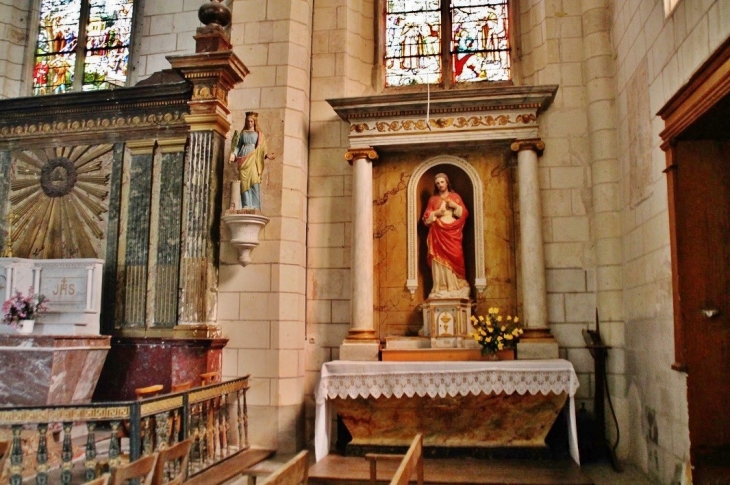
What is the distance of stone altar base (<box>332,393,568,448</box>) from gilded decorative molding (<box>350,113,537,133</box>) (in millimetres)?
3026

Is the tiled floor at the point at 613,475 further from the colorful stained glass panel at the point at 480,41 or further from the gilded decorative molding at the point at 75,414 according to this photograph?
the colorful stained glass panel at the point at 480,41

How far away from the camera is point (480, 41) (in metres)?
8.15

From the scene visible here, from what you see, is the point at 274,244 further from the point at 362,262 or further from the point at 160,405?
the point at 160,405

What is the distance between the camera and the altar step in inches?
211

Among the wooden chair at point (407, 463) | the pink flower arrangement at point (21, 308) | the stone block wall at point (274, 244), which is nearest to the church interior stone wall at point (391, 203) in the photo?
the stone block wall at point (274, 244)

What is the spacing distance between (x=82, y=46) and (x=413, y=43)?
4.65m

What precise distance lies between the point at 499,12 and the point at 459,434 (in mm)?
5275

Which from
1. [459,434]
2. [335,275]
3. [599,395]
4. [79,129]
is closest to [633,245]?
[599,395]

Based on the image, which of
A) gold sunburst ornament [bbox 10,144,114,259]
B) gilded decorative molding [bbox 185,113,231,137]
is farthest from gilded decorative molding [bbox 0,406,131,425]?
gilded decorative molding [bbox 185,113,231,137]

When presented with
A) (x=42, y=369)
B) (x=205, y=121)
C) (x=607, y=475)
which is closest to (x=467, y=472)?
(x=607, y=475)

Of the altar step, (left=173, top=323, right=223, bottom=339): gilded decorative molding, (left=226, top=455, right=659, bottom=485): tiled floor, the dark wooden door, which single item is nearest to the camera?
the dark wooden door

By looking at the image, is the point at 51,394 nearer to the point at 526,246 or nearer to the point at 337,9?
the point at 526,246

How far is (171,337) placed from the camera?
21.8ft

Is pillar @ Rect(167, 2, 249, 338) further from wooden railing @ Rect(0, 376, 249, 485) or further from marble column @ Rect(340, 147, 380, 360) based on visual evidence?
marble column @ Rect(340, 147, 380, 360)
